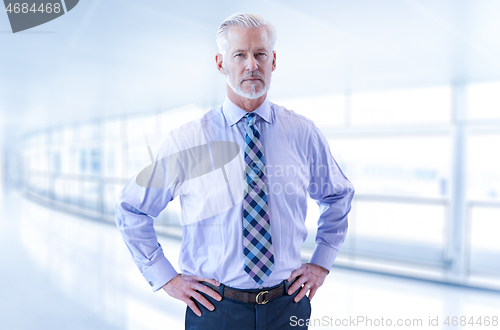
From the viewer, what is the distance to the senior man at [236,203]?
1.26 metres

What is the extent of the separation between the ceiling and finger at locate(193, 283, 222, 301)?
6.32ft

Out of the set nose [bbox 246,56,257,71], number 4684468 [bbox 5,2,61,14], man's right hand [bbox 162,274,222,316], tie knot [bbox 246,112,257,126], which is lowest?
man's right hand [bbox 162,274,222,316]

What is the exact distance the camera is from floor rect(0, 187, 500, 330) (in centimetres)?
294

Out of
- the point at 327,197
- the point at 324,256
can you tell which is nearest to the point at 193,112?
the point at 327,197

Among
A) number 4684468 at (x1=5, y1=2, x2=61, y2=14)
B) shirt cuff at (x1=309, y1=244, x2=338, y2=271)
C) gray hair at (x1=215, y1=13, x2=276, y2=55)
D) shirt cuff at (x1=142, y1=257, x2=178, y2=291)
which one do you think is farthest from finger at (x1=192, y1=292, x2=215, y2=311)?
number 4684468 at (x1=5, y1=2, x2=61, y2=14)

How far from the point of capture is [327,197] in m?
1.61

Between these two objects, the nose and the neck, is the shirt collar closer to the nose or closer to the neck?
the neck

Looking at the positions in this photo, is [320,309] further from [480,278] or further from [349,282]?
[480,278]

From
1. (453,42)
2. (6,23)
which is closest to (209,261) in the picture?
(6,23)

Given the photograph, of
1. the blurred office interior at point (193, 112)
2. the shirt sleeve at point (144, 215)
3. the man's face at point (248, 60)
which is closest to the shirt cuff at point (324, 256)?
the shirt sleeve at point (144, 215)

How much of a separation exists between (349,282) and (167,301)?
84.4 inches

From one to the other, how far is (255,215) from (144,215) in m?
0.46

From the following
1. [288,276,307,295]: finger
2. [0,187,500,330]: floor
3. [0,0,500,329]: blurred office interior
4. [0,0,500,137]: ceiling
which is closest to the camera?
[288,276,307,295]: finger

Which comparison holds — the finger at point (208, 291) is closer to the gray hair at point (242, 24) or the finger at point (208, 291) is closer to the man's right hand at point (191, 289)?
the man's right hand at point (191, 289)
